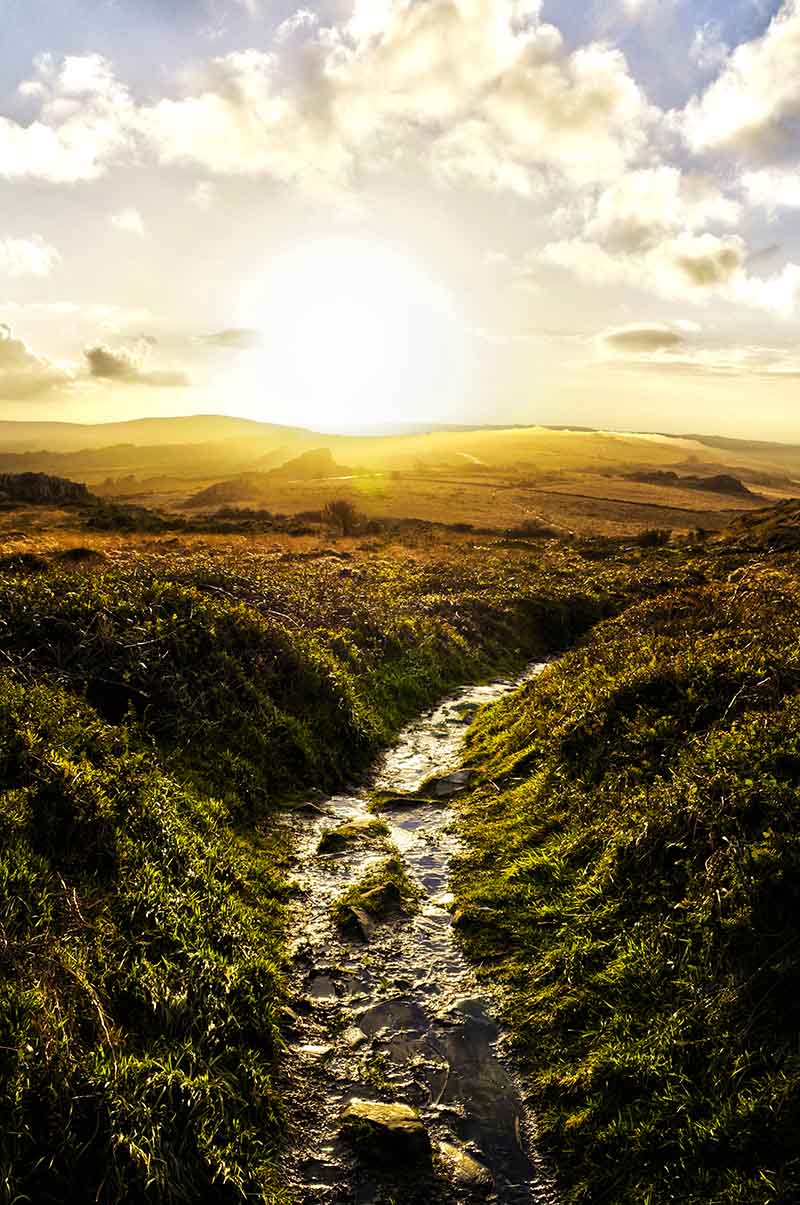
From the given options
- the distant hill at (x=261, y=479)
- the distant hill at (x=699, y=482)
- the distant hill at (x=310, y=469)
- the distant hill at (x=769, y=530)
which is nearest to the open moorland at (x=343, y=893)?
the distant hill at (x=769, y=530)

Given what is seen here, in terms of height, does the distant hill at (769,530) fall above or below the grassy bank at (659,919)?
above

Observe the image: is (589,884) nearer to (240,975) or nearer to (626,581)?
(240,975)

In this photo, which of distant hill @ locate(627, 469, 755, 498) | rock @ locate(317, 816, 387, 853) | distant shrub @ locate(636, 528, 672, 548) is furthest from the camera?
distant hill @ locate(627, 469, 755, 498)

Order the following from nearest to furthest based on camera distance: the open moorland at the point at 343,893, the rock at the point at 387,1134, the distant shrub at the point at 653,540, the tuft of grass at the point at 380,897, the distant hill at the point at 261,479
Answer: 1. the open moorland at the point at 343,893
2. the rock at the point at 387,1134
3. the tuft of grass at the point at 380,897
4. the distant shrub at the point at 653,540
5. the distant hill at the point at 261,479

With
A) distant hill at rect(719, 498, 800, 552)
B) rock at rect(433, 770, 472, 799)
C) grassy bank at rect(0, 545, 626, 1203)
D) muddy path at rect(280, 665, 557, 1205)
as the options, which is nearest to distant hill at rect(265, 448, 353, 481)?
distant hill at rect(719, 498, 800, 552)

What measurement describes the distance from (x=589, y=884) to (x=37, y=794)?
734 cm

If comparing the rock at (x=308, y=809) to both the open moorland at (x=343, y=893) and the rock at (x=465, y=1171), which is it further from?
the rock at (x=465, y=1171)

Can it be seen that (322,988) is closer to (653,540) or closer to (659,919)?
(659,919)

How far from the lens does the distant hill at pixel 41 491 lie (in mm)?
80500

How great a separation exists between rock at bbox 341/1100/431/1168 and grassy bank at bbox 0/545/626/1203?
82cm

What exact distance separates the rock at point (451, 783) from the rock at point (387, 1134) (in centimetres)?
803

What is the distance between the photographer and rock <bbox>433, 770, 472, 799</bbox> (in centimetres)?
1473

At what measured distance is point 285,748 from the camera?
49.0ft

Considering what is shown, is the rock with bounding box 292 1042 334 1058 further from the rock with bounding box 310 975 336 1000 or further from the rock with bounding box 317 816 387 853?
the rock with bounding box 317 816 387 853
